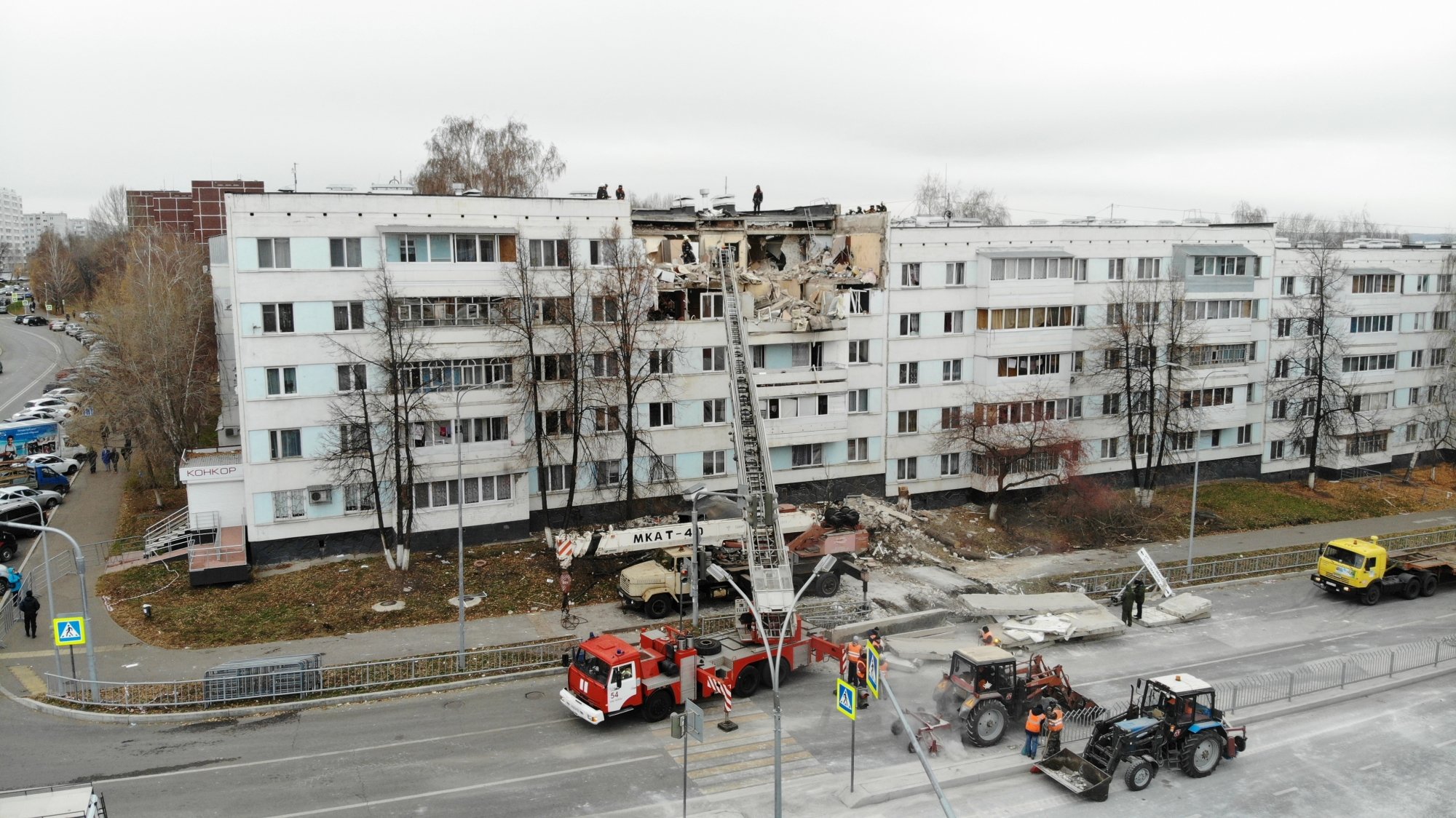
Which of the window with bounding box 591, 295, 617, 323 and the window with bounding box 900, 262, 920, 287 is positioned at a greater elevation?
the window with bounding box 900, 262, 920, 287

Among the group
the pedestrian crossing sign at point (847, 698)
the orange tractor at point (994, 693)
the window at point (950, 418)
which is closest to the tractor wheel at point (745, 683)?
the orange tractor at point (994, 693)

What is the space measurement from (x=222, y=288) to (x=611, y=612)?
41.8 m

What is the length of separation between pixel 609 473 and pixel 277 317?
15094 mm

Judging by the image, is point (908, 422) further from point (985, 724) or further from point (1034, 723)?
point (1034, 723)

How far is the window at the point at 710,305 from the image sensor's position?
47.1 metres

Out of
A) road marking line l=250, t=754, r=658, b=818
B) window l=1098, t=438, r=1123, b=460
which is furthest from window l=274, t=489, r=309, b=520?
window l=1098, t=438, r=1123, b=460

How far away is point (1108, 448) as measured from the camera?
5547 centimetres

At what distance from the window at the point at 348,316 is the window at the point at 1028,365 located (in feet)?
98.6

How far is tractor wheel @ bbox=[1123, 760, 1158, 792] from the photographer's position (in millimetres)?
24984

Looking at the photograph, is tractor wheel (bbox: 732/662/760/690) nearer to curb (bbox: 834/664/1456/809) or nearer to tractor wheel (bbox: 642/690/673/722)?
tractor wheel (bbox: 642/690/673/722)

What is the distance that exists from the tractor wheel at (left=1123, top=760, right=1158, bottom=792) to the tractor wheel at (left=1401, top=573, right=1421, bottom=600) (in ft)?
71.0

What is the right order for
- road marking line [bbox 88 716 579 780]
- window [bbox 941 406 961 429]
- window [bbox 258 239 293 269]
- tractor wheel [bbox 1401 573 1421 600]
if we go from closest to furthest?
road marking line [bbox 88 716 579 780]
window [bbox 258 239 293 269]
tractor wheel [bbox 1401 573 1421 600]
window [bbox 941 406 961 429]

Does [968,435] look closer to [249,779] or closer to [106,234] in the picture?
[249,779]

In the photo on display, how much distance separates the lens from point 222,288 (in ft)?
214
